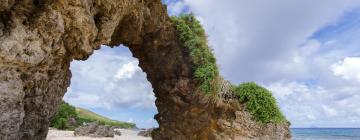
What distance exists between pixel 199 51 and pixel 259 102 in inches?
114

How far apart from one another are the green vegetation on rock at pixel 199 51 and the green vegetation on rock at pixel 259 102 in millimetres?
1203

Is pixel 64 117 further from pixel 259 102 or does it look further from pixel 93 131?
pixel 259 102

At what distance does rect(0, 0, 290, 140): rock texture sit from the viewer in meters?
7.38

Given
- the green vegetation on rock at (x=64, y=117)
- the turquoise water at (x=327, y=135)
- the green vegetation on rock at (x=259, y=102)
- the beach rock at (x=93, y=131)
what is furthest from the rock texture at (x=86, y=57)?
the turquoise water at (x=327, y=135)

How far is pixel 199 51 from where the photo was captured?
14.3 metres

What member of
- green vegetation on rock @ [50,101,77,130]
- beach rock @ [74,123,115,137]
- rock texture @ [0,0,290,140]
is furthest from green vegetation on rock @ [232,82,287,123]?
green vegetation on rock @ [50,101,77,130]

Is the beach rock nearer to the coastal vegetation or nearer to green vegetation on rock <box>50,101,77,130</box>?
green vegetation on rock <box>50,101,77,130</box>

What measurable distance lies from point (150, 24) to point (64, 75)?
4402 millimetres

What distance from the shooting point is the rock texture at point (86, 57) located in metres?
7.38

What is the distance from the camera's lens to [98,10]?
31.3 feet

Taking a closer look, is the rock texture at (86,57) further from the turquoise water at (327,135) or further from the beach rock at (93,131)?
the turquoise water at (327,135)

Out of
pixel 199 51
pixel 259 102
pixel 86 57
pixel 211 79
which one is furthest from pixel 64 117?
pixel 86 57

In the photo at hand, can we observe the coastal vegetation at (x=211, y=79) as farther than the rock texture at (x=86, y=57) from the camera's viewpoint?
Yes

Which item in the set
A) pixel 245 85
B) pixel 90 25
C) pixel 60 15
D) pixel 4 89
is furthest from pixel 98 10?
pixel 245 85
